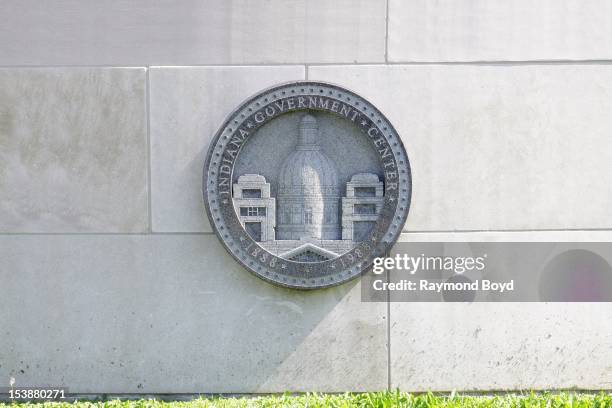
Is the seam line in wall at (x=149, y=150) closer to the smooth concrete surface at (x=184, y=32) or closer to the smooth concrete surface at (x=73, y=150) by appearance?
the smooth concrete surface at (x=73, y=150)

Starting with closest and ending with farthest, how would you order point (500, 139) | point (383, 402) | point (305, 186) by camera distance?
point (383, 402)
point (305, 186)
point (500, 139)

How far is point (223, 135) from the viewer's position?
182 inches

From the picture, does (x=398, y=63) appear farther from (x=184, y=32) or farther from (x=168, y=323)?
(x=168, y=323)

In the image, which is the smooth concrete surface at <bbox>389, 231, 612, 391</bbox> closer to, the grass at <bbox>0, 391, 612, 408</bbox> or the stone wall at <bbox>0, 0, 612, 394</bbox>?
the stone wall at <bbox>0, 0, 612, 394</bbox>

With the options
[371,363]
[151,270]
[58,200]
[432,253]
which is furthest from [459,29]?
[58,200]

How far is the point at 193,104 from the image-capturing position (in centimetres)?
472

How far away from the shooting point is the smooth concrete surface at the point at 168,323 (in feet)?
15.6

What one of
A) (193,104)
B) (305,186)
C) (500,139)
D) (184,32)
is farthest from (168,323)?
(500,139)

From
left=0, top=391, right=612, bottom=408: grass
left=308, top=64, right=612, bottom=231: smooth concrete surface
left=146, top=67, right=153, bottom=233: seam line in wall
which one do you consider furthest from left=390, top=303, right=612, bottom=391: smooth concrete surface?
left=146, top=67, right=153, bottom=233: seam line in wall

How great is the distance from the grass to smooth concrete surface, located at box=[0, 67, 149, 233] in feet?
4.23

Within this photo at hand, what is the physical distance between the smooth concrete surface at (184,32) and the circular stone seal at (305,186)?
35 centimetres

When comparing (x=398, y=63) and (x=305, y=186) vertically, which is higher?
(x=398, y=63)

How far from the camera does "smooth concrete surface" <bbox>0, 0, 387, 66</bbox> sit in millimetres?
4707

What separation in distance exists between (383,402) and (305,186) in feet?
5.26
